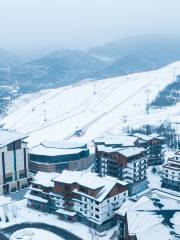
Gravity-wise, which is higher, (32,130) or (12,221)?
(32,130)

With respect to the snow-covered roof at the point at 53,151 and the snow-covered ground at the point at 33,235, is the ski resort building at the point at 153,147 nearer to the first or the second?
the snow-covered roof at the point at 53,151

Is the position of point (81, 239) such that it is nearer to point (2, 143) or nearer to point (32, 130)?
point (2, 143)

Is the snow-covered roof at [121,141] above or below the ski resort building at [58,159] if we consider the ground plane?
above

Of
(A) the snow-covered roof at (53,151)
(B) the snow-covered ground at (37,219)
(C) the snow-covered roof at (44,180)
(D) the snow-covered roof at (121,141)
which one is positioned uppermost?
(D) the snow-covered roof at (121,141)

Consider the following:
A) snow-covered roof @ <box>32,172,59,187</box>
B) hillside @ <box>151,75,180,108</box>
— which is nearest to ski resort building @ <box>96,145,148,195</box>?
snow-covered roof @ <box>32,172,59,187</box>

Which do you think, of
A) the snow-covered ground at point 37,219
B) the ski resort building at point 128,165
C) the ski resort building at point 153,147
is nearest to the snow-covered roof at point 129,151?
the ski resort building at point 128,165

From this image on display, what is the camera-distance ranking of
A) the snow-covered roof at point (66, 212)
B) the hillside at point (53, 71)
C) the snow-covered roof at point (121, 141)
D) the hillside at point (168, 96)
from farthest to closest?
the hillside at point (53, 71), the hillside at point (168, 96), the snow-covered roof at point (121, 141), the snow-covered roof at point (66, 212)

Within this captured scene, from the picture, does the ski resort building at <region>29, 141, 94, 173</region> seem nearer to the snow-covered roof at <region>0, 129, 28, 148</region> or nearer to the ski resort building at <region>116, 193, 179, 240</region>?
the snow-covered roof at <region>0, 129, 28, 148</region>

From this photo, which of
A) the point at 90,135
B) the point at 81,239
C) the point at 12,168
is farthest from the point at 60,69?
the point at 81,239
